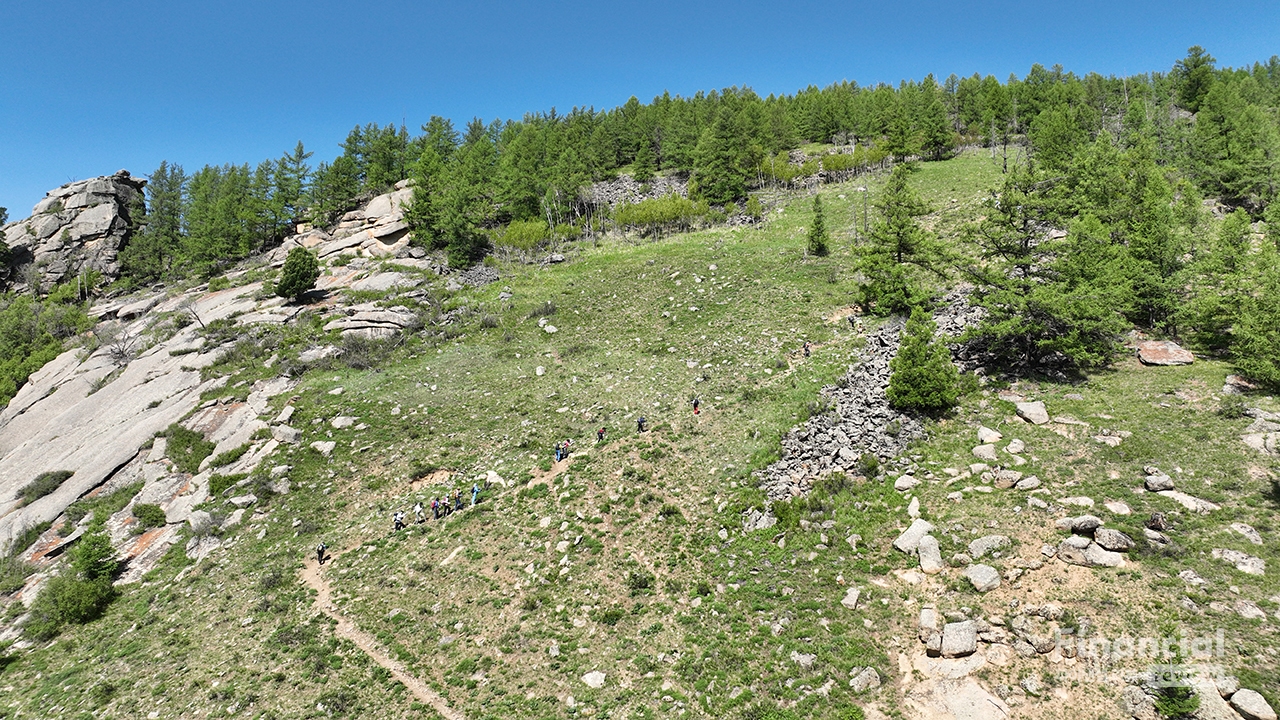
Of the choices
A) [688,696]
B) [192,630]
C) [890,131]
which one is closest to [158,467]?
[192,630]

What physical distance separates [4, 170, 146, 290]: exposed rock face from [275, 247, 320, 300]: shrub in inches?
2439

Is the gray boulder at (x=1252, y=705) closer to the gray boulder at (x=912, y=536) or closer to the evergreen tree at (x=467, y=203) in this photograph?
the gray boulder at (x=912, y=536)

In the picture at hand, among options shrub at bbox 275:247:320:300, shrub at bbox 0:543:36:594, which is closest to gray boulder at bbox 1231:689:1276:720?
shrub at bbox 0:543:36:594

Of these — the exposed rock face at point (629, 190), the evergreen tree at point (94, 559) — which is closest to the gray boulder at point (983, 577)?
the evergreen tree at point (94, 559)

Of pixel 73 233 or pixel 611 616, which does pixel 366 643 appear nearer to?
pixel 611 616

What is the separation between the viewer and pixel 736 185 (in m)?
81.4

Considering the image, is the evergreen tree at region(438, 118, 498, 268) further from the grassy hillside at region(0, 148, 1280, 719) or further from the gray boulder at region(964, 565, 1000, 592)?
the gray boulder at region(964, 565, 1000, 592)

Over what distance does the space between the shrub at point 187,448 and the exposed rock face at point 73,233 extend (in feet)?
269

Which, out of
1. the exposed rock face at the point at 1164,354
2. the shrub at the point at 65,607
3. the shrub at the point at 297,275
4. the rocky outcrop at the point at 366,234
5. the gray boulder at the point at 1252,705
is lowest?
the shrub at the point at 65,607

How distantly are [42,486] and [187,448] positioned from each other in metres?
11.1

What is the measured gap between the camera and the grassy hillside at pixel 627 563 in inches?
601

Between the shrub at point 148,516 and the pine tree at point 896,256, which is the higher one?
the pine tree at point 896,256

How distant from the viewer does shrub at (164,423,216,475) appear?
33.2 metres

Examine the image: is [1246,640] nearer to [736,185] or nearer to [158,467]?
[158,467]
